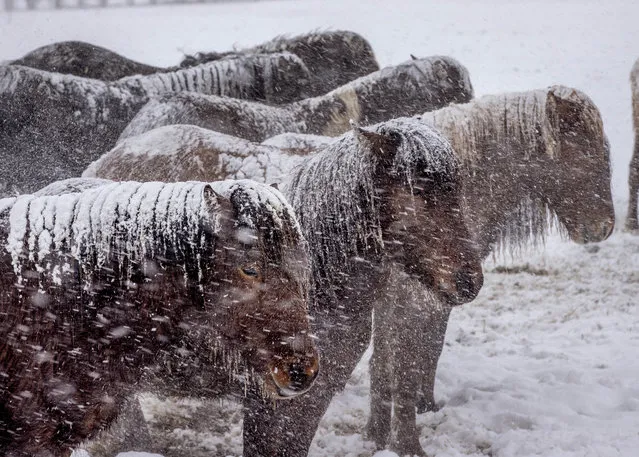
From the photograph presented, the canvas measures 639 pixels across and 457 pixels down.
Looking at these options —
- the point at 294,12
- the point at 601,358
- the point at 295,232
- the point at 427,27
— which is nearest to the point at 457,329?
the point at 601,358

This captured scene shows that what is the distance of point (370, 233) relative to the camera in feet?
10.0

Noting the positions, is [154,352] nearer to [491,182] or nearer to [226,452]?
[226,452]

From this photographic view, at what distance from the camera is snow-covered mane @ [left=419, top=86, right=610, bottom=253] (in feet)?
14.0

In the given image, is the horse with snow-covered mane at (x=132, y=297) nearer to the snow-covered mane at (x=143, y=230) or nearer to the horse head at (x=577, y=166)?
the snow-covered mane at (x=143, y=230)

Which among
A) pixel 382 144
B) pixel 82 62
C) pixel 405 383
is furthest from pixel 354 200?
pixel 82 62

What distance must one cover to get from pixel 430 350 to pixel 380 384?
0.51 meters

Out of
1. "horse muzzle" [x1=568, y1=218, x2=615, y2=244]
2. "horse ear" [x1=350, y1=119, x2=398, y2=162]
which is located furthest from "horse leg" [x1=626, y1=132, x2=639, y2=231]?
"horse ear" [x1=350, y1=119, x2=398, y2=162]

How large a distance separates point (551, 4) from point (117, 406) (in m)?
23.4

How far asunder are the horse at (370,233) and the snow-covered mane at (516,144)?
3.92ft

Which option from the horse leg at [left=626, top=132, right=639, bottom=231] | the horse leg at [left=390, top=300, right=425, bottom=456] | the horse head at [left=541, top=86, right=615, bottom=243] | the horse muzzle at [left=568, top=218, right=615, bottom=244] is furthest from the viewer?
the horse leg at [left=626, top=132, right=639, bottom=231]

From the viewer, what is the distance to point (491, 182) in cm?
430

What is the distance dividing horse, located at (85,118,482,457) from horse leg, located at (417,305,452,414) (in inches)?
38.5

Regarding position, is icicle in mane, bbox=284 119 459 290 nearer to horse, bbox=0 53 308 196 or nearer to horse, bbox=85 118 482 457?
horse, bbox=85 118 482 457

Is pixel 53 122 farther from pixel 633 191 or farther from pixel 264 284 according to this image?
pixel 633 191
